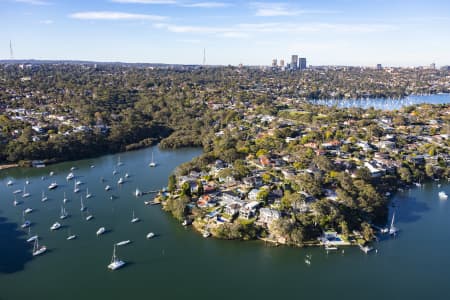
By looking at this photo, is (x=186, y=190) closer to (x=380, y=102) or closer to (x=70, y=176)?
(x=70, y=176)

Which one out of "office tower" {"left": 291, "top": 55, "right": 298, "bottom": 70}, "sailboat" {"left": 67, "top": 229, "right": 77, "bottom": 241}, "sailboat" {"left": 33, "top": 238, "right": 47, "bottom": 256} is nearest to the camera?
"sailboat" {"left": 33, "top": 238, "right": 47, "bottom": 256}

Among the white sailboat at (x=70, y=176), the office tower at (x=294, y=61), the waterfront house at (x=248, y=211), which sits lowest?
the white sailboat at (x=70, y=176)

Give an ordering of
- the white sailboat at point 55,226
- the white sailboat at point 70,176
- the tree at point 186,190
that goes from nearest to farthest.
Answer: the white sailboat at point 55,226 < the tree at point 186,190 < the white sailboat at point 70,176

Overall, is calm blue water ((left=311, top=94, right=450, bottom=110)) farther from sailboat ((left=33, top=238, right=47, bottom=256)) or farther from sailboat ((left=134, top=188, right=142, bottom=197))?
sailboat ((left=33, top=238, right=47, bottom=256))

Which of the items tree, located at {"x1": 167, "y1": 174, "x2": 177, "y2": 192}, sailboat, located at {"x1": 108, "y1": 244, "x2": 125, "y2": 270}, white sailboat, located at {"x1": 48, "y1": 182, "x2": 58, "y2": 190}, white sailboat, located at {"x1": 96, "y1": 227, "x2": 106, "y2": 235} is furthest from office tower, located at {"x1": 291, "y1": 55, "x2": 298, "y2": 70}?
sailboat, located at {"x1": 108, "y1": 244, "x2": 125, "y2": 270}

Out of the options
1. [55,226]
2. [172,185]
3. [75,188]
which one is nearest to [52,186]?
[75,188]

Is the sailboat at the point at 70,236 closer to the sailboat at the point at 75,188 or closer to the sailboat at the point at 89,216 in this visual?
the sailboat at the point at 89,216

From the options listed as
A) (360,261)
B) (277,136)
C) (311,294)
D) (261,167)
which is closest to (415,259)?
(360,261)

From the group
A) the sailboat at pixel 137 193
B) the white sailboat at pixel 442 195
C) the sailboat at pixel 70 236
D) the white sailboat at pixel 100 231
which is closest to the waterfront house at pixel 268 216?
the white sailboat at pixel 100 231

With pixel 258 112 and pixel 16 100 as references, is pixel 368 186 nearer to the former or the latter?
pixel 258 112
